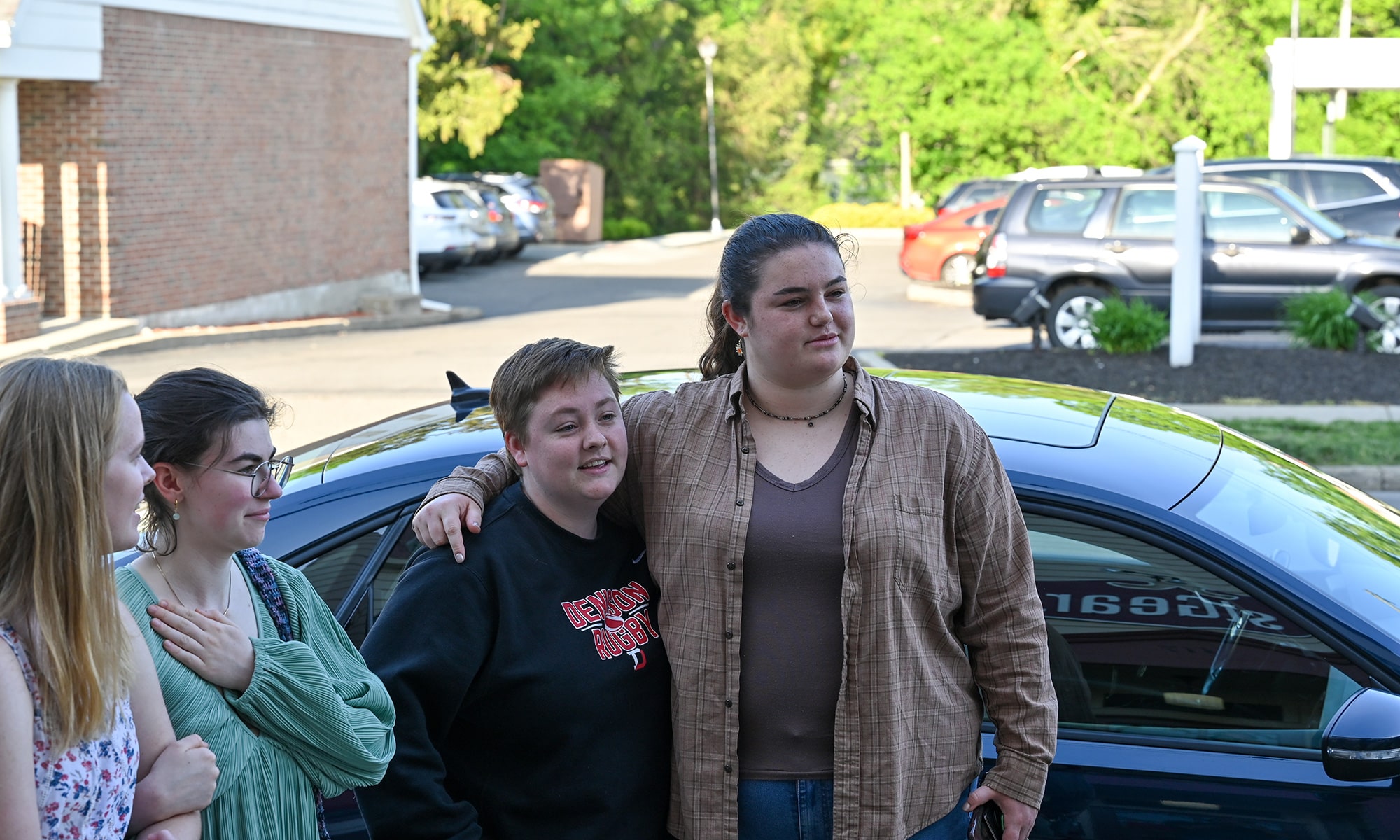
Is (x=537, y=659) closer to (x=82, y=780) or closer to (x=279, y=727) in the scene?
(x=279, y=727)

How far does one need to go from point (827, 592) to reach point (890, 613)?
0.39 feet

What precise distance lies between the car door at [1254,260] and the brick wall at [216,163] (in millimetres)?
12663

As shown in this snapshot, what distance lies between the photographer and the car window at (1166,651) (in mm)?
2863

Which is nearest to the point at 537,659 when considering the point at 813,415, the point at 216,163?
the point at 813,415

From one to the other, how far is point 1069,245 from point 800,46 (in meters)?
38.0

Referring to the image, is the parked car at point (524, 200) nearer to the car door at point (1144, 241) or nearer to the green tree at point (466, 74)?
the green tree at point (466, 74)

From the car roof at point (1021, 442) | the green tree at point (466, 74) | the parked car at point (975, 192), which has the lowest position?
the car roof at point (1021, 442)

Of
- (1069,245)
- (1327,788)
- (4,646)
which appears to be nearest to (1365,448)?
(1069,245)

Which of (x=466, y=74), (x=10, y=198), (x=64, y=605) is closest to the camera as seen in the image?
(x=64, y=605)

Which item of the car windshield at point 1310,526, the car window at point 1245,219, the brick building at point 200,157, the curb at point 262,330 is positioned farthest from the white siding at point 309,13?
the car windshield at point 1310,526

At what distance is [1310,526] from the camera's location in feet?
10.2

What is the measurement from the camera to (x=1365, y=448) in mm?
9234

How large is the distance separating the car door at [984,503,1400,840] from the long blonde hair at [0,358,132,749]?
178cm

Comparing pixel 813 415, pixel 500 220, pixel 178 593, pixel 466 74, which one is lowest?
pixel 178 593
